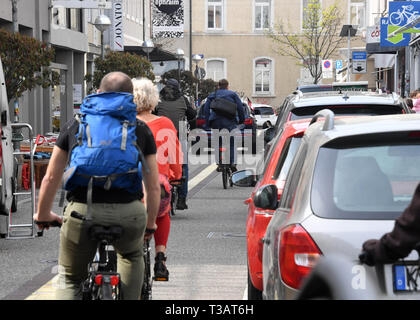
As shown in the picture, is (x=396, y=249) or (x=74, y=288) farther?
(x=74, y=288)

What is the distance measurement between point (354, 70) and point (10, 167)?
31.8m

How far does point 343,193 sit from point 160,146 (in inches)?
139

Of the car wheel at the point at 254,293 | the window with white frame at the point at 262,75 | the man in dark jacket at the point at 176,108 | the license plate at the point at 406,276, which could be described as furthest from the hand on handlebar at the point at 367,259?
the window with white frame at the point at 262,75

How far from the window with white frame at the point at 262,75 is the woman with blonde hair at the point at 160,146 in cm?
6594

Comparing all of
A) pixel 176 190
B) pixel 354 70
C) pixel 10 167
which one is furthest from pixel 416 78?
pixel 10 167

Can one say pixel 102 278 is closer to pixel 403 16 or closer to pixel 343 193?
pixel 343 193

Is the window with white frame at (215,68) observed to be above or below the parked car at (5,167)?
above

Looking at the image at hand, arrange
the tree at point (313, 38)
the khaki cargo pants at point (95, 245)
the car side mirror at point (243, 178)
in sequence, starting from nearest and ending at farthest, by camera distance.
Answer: the khaki cargo pants at point (95, 245), the car side mirror at point (243, 178), the tree at point (313, 38)

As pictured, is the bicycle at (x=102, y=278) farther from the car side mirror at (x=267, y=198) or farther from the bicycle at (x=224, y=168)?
the bicycle at (x=224, y=168)

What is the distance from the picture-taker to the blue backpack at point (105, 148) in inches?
199

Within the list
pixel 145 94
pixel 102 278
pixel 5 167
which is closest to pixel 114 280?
pixel 102 278

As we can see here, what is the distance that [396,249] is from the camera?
3.54 meters

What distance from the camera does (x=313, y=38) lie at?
71.2m
